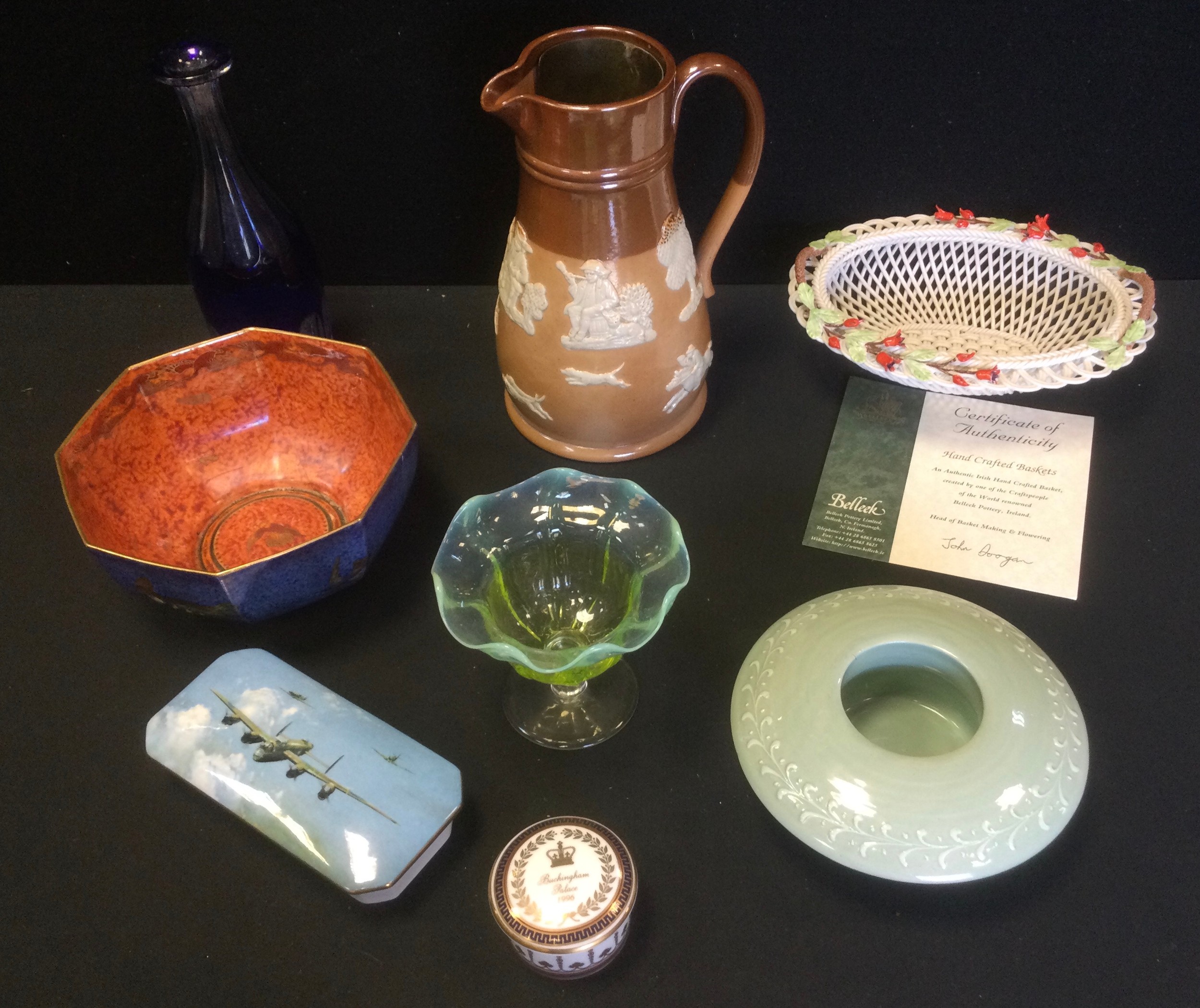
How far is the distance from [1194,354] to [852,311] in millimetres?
340

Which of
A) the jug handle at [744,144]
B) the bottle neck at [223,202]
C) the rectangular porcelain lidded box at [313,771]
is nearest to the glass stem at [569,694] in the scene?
the rectangular porcelain lidded box at [313,771]

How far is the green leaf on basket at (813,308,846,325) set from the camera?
83 cm

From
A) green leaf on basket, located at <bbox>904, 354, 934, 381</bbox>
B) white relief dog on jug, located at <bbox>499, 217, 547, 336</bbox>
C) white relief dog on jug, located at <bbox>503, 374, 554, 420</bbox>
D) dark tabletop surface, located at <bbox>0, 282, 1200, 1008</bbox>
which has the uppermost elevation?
white relief dog on jug, located at <bbox>499, 217, 547, 336</bbox>

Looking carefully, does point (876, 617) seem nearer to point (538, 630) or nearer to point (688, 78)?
point (538, 630)

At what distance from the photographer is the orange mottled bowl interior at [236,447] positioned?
802mm

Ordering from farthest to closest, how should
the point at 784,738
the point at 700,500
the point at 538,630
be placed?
the point at 700,500, the point at 538,630, the point at 784,738

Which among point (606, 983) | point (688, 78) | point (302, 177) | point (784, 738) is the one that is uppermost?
point (688, 78)

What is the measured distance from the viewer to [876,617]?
636 millimetres

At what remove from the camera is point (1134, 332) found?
0.80 meters

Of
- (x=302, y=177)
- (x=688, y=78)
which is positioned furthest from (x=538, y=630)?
(x=302, y=177)

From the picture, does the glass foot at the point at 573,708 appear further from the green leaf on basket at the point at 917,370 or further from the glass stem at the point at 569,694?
the green leaf on basket at the point at 917,370

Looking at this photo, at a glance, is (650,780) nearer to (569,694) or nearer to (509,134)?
(569,694)
